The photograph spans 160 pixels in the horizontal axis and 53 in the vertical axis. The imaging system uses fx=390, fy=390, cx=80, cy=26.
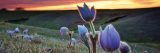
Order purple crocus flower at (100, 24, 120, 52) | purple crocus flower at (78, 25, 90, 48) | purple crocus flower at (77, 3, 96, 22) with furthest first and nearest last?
purple crocus flower at (78, 25, 90, 48), purple crocus flower at (77, 3, 96, 22), purple crocus flower at (100, 24, 120, 52)

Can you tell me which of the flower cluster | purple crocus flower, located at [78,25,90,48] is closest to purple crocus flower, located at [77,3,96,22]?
the flower cluster

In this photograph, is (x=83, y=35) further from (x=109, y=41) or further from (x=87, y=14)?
(x=109, y=41)

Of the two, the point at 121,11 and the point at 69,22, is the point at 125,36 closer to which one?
the point at 69,22

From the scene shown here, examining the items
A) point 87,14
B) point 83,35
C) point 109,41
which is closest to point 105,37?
point 109,41

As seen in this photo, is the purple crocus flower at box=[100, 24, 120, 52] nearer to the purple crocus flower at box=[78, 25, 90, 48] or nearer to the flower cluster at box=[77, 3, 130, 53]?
the flower cluster at box=[77, 3, 130, 53]

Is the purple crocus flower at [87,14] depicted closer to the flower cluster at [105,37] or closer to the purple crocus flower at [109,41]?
the flower cluster at [105,37]

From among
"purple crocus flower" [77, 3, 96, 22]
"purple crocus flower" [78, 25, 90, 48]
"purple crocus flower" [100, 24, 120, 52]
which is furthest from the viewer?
"purple crocus flower" [78, 25, 90, 48]

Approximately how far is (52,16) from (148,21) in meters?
49.2

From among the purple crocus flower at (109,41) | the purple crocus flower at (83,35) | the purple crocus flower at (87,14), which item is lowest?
the purple crocus flower at (83,35)

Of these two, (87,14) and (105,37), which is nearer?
(105,37)

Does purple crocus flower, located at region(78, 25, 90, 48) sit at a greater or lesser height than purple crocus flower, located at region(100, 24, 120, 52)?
lesser

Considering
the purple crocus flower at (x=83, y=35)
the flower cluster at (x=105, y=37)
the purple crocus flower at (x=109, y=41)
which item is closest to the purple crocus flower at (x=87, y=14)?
the flower cluster at (x=105, y=37)

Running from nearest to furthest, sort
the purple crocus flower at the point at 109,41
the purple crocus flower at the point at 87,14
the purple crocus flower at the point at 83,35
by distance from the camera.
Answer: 1. the purple crocus flower at the point at 109,41
2. the purple crocus flower at the point at 87,14
3. the purple crocus flower at the point at 83,35

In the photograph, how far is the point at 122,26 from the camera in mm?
78125
